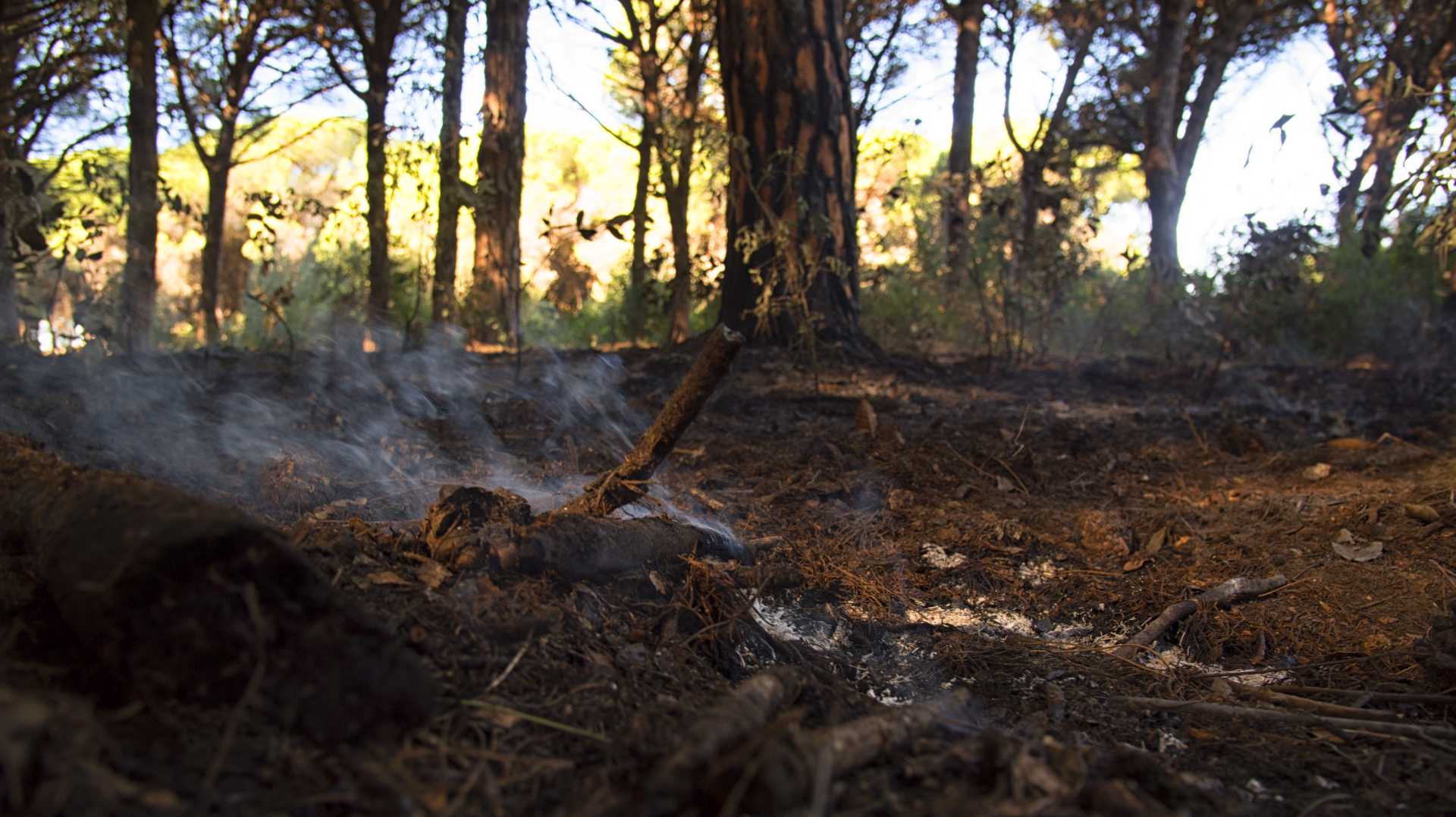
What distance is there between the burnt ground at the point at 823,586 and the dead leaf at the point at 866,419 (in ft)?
0.09

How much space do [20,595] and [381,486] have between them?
145 centimetres

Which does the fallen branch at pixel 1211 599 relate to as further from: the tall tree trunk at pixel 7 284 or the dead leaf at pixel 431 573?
the tall tree trunk at pixel 7 284

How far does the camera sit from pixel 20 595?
138 centimetres

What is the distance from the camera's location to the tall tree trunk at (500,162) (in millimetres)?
5551

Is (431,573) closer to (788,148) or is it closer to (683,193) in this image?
(788,148)

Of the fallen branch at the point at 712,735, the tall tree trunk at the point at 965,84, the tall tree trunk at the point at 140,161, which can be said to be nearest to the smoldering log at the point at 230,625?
the fallen branch at the point at 712,735

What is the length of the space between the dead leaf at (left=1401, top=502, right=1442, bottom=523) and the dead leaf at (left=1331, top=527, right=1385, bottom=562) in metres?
0.17

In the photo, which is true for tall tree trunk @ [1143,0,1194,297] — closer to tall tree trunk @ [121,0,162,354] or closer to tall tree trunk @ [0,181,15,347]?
tall tree trunk @ [121,0,162,354]

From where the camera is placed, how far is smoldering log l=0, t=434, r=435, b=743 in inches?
46.6

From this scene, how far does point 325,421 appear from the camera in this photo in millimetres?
3516

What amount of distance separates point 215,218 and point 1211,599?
34.4 ft

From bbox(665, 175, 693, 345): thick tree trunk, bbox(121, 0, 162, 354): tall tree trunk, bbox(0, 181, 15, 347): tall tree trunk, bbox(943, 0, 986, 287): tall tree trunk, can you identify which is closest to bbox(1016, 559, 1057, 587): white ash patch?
bbox(0, 181, 15, 347): tall tree trunk

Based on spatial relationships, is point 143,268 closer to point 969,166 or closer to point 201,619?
point 201,619

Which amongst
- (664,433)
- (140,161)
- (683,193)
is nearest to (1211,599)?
(664,433)
